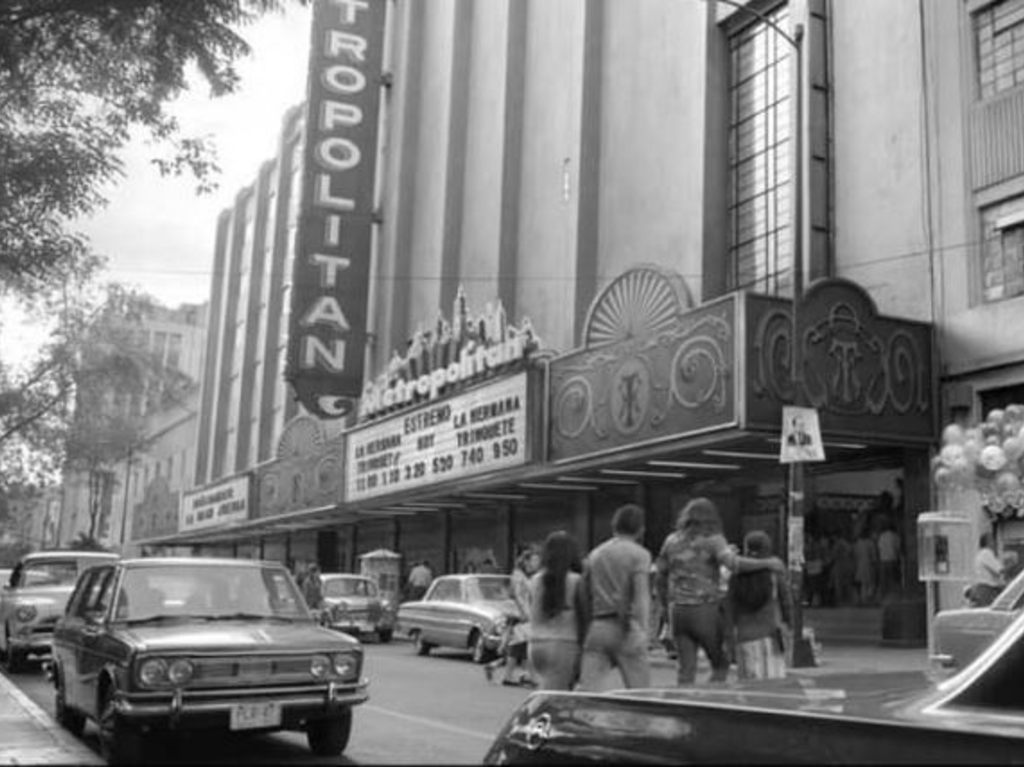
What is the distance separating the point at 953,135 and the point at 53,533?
111 metres

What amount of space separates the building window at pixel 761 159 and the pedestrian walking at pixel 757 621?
488 inches

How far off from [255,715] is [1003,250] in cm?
1401

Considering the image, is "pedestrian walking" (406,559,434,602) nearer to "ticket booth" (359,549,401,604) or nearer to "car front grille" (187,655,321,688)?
"ticket booth" (359,549,401,604)

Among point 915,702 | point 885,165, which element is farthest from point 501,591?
point 915,702

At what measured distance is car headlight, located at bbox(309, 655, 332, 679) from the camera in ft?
27.4

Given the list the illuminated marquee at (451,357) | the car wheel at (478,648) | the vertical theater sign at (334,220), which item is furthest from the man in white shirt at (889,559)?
the vertical theater sign at (334,220)

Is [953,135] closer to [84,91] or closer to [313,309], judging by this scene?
[84,91]

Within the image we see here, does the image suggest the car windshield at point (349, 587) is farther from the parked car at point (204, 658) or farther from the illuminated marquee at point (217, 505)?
the illuminated marquee at point (217, 505)

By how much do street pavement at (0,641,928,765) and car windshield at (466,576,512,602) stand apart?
1602 mm

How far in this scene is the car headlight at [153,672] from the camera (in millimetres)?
7926

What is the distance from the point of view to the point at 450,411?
26.3m

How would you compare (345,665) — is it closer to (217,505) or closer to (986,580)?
(986,580)

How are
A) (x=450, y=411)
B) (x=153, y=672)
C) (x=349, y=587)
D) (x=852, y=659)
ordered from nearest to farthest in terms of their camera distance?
(x=153, y=672)
(x=852, y=659)
(x=349, y=587)
(x=450, y=411)

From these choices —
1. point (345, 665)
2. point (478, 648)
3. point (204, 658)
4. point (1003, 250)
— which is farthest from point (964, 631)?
point (478, 648)
